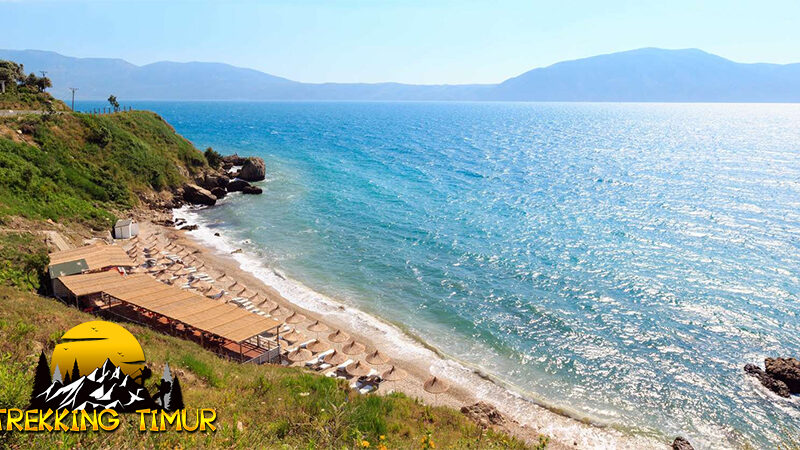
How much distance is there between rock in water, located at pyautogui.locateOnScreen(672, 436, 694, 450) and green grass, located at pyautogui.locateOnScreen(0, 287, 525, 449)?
33.1 ft

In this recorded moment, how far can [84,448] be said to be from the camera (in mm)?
9047

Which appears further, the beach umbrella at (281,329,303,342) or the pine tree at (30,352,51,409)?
the beach umbrella at (281,329,303,342)

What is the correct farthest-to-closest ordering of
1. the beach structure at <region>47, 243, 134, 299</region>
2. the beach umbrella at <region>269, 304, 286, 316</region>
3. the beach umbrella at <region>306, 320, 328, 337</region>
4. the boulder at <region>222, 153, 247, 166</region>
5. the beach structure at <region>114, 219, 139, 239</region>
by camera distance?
the boulder at <region>222, 153, 247, 166</region> → the beach structure at <region>114, 219, 139, 239</region> → the beach umbrella at <region>269, 304, 286, 316</region> → the beach umbrella at <region>306, 320, 328, 337</region> → the beach structure at <region>47, 243, 134, 299</region>

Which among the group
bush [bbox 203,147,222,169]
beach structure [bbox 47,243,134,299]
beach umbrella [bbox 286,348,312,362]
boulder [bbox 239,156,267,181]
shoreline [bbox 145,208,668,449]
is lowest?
shoreline [bbox 145,208,668,449]

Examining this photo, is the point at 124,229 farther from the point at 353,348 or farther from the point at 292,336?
the point at 353,348

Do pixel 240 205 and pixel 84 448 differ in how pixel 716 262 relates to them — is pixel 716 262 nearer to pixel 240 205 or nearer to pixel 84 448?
pixel 84 448

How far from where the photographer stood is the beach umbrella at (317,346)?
89.4ft

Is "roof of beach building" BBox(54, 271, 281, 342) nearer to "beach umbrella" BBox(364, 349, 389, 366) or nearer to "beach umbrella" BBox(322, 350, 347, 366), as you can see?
"beach umbrella" BBox(322, 350, 347, 366)

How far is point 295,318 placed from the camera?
31.0 m

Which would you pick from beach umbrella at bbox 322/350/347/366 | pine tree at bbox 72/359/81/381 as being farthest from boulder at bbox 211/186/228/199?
pine tree at bbox 72/359/81/381

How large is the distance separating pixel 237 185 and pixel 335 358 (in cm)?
4944

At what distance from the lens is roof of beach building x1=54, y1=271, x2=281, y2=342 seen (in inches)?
947

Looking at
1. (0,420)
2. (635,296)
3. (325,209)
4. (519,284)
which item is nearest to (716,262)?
(635,296)

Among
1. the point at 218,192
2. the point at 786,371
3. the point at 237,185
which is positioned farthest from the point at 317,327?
the point at 237,185
